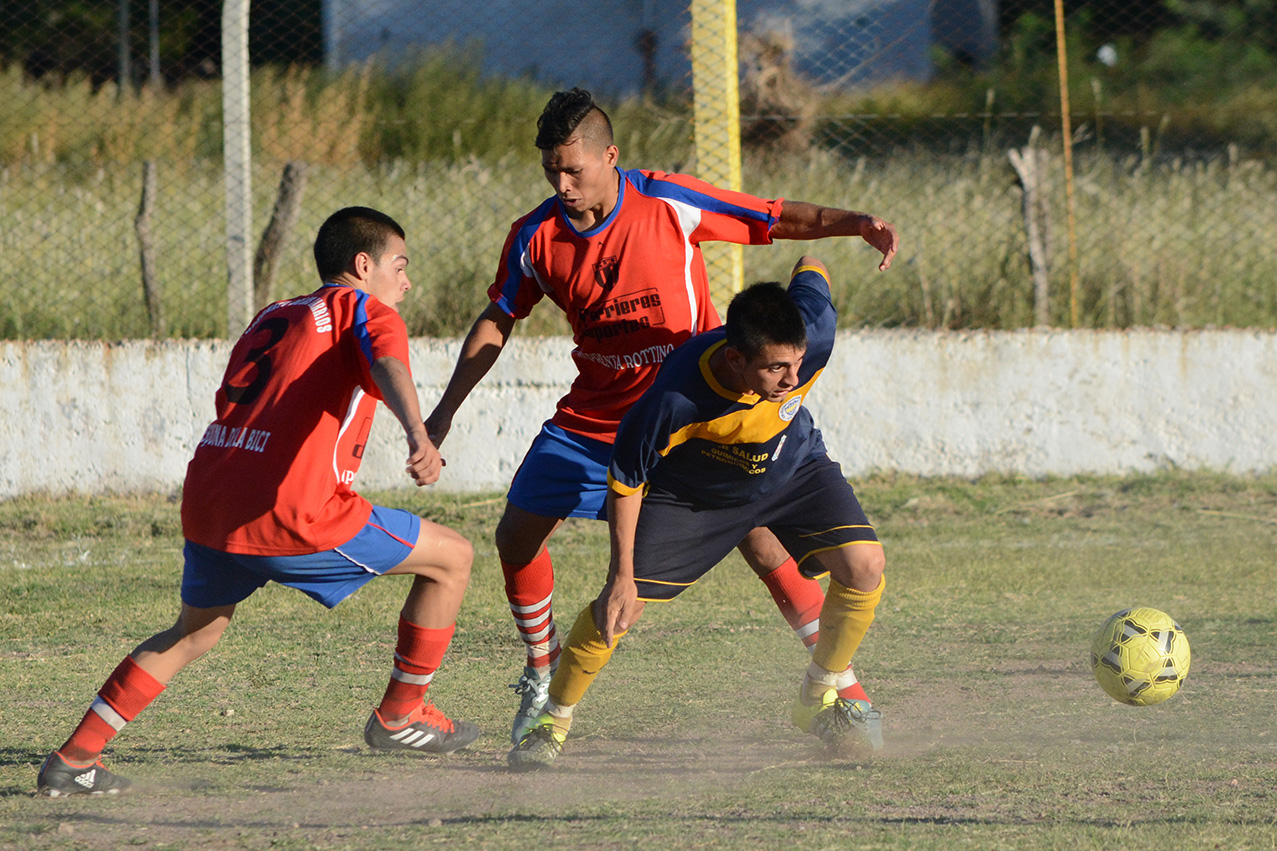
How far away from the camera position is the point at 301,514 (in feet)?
12.1

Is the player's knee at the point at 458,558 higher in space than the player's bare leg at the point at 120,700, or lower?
higher

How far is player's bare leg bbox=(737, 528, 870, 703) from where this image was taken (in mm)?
4613

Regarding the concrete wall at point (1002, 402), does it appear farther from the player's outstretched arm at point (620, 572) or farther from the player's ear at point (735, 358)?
the player's ear at point (735, 358)

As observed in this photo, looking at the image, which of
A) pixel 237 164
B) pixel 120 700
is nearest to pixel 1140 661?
pixel 120 700

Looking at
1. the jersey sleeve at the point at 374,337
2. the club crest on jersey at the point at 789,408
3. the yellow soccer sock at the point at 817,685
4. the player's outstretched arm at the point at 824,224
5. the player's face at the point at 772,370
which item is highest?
the player's outstretched arm at the point at 824,224

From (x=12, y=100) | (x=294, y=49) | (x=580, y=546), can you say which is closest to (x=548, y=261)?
(x=580, y=546)

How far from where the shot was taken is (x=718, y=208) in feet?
15.4

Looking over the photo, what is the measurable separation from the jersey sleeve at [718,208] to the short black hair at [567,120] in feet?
1.06

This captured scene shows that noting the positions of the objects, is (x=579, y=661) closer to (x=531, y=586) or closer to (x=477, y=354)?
(x=531, y=586)

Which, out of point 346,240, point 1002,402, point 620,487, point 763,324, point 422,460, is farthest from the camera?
point 1002,402

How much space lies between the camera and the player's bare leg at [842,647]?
13.8 ft

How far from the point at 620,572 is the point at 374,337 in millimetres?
1012

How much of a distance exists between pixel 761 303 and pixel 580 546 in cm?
410

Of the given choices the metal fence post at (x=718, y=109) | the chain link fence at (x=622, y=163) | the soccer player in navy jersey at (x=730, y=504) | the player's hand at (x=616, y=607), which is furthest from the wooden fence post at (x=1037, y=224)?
the player's hand at (x=616, y=607)
